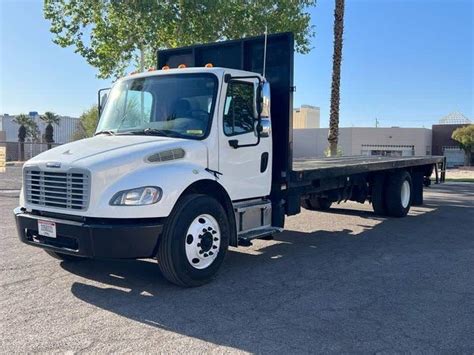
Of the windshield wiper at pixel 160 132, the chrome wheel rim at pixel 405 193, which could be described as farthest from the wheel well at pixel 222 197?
the chrome wheel rim at pixel 405 193

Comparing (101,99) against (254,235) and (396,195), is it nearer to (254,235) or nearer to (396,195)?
(254,235)

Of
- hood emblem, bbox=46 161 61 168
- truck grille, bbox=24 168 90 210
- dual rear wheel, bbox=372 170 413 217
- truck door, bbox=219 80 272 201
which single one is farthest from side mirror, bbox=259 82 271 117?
dual rear wheel, bbox=372 170 413 217

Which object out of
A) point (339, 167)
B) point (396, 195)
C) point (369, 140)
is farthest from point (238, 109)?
point (369, 140)

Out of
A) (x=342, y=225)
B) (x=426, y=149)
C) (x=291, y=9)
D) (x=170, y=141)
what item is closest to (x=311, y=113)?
(x=426, y=149)

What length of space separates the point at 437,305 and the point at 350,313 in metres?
1.05

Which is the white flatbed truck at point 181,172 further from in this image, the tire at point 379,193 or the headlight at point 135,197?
the tire at point 379,193

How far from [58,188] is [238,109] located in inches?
98.7

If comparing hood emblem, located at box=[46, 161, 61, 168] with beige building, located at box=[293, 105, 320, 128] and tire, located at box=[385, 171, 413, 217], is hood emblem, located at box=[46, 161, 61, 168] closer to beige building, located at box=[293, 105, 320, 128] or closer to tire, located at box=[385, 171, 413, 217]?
tire, located at box=[385, 171, 413, 217]

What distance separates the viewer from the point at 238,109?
22.3 feet

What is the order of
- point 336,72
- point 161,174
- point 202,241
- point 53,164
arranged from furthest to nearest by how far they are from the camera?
point 336,72 → point 202,241 → point 53,164 → point 161,174

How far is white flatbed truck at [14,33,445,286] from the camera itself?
5508 millimetres

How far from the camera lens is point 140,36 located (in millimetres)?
21125

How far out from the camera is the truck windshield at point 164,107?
647 cm

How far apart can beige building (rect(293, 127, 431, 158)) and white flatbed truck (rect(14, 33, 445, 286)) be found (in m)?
55.6
